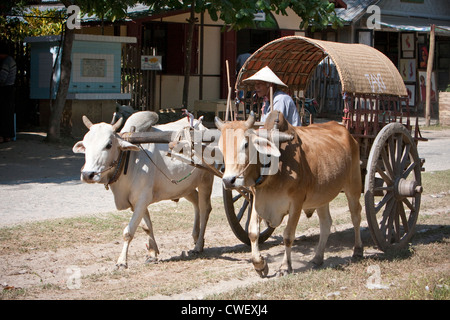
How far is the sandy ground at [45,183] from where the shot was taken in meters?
8.96

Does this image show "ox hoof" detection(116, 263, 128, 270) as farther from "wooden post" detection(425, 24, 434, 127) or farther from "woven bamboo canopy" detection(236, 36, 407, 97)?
"wooden post" detection(425, 24, 434, 127)

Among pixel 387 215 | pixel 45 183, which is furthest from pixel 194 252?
pixel 45 183

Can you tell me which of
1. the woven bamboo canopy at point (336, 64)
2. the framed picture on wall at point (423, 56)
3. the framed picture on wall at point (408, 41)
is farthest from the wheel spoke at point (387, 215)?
the framed picture on wall at point (423, 56)

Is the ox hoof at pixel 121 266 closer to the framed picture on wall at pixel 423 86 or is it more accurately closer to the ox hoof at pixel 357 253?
the ox hoof at pixel 357 253

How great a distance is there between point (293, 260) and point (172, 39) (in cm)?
1340

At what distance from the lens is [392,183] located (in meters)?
7.28

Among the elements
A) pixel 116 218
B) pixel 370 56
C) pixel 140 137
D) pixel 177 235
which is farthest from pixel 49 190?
pixel 370 56

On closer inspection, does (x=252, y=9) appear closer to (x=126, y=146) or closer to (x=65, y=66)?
(x=65, y=66)

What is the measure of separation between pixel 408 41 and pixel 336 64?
18.4 meters

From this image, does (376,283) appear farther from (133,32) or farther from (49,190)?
(133,32)

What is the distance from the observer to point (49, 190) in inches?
401

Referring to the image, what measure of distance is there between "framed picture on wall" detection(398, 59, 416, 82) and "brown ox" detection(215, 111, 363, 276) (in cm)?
1833

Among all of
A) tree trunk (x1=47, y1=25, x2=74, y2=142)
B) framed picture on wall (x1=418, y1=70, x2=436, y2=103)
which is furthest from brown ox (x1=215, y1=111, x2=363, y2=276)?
framed picture on wall (x1=418, y1=70, x2=436, y2=103)
